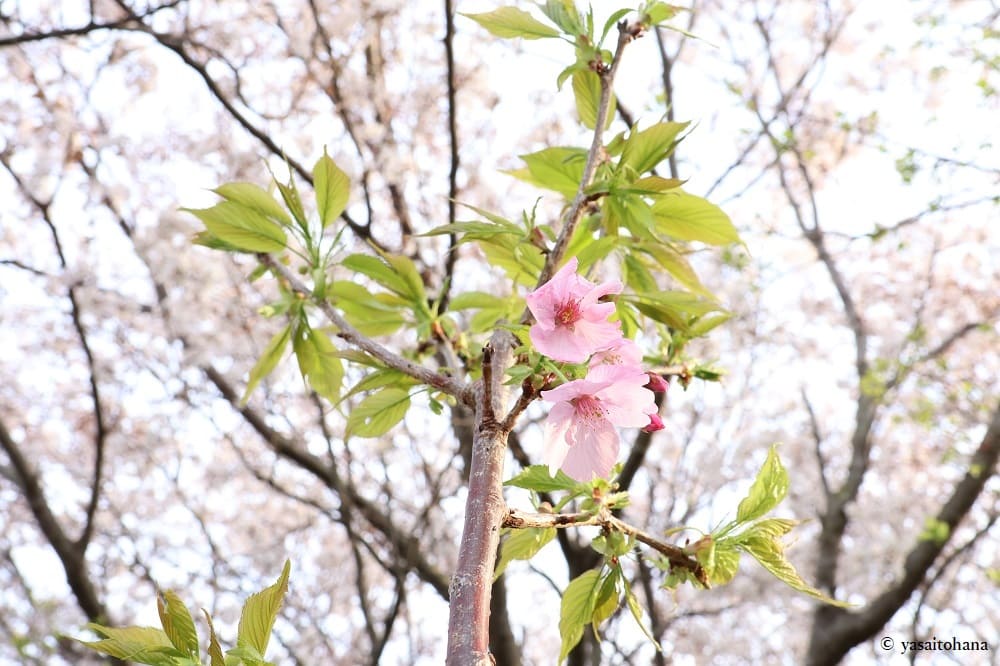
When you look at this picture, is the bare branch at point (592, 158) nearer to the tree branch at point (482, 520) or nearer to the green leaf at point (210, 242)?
the tree branch at point (482, 520)

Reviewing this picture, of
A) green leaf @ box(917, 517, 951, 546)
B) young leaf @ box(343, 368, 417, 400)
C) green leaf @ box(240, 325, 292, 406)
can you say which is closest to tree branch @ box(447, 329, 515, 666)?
young leaf @ box(343, 368, 417, 400)

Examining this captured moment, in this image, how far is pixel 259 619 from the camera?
1.86ft

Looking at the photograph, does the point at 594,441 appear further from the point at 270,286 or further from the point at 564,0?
the point at 270,286

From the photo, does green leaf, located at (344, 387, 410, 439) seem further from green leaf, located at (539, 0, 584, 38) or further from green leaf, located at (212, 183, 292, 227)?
green leaf, located at (539, 0, 584, 38)

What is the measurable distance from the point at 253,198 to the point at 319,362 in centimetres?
20

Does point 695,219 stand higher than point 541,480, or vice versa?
point 695,219

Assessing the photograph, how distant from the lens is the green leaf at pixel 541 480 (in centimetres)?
70

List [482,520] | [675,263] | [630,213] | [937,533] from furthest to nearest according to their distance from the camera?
[937,533] → [675,263] → [630,213] → [482,520]

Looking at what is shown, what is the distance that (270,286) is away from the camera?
4.55m

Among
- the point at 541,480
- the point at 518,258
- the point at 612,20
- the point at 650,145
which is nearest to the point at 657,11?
the point at 612,20

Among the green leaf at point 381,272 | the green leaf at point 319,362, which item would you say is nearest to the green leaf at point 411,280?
the green leaf at point 381,272

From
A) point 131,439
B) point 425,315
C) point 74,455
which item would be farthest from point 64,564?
point 74,455

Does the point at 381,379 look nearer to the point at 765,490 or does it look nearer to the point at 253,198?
the point at 253,198

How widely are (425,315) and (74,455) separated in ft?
19.2
